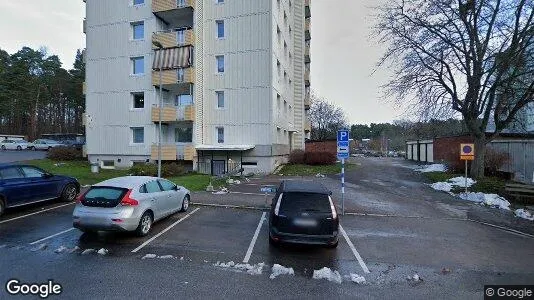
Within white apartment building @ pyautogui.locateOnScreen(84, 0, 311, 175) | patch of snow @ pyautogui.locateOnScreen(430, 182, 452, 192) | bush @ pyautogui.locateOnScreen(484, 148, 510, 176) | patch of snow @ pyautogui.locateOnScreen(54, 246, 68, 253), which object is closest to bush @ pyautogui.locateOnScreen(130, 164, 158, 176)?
white apartment building @ pyautogui.locateOnScreen(84, 0, 311, 175)

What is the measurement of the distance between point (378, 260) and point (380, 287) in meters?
1.41

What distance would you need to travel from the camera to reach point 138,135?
25.5m

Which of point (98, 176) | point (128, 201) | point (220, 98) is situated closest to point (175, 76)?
point (220, 98)

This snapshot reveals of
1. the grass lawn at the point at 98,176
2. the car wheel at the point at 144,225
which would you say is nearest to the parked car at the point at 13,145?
the grass lawn at the point at 98,176

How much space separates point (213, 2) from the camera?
24734 millimetres

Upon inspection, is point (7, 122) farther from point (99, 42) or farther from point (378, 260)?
point (378, 260)

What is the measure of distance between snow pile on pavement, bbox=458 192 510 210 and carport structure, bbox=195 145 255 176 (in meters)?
14.0

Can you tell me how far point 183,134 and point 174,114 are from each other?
6.84ft

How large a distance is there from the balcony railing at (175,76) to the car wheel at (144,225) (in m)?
16.8

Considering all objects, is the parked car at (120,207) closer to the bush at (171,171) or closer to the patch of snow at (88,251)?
the patch of snow at (88,251)

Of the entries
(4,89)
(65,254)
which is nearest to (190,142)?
(65,254)

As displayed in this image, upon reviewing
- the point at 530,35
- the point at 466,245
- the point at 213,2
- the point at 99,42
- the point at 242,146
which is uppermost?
the point at 213,2

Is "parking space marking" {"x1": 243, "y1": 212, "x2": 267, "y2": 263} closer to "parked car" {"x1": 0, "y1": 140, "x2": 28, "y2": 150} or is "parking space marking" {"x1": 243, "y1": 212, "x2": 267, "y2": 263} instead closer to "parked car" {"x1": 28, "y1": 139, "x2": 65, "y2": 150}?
"parked car" {"x1": 28, "y1": 139, "x2": 65, "y2": 150}

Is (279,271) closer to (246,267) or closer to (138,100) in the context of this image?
(246,267)
